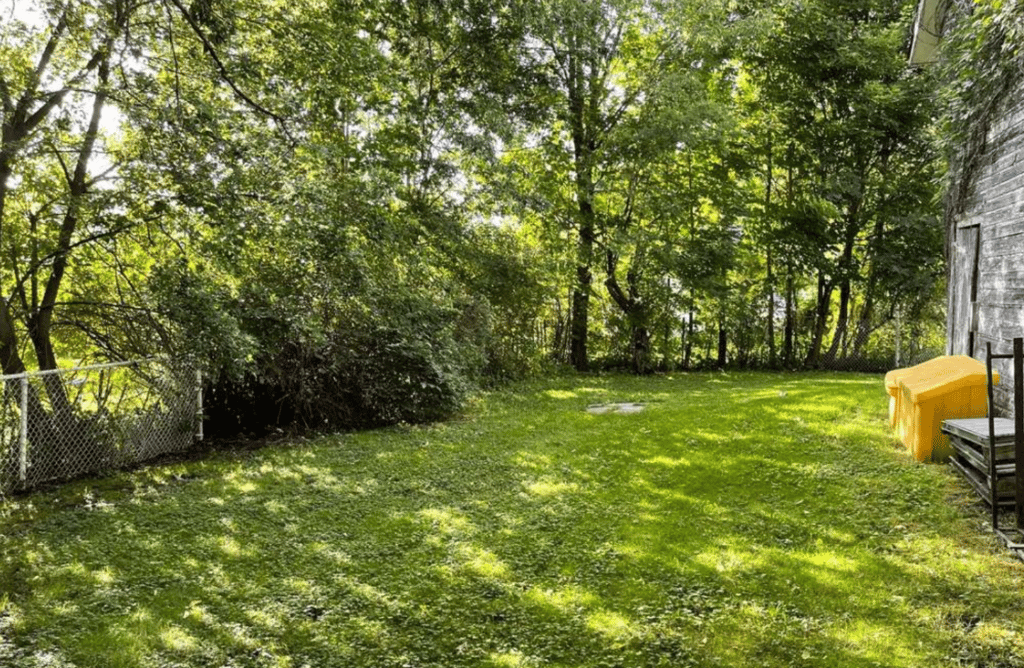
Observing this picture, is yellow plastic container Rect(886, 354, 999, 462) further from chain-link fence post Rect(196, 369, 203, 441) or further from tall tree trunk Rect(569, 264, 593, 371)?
tall tree trunk Rect(569, 264, 593, 371)

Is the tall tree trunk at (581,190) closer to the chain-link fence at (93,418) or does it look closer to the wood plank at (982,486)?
the chain-link fence at (93,418)

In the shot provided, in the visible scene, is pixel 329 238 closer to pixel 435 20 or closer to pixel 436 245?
pixel 435 20

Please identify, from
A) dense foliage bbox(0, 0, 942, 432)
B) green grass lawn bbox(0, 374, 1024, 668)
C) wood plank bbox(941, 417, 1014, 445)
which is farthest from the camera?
dense foliage bbox(0, 0, 942, 432)

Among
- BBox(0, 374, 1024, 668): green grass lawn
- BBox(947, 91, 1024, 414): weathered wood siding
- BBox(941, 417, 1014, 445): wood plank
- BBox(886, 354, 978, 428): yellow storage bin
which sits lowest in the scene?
BBox(0, 374, 1024, 668): green grass lawn

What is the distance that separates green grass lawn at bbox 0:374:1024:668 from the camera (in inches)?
150

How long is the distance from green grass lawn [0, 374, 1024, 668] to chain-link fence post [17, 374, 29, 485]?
0.37 metres

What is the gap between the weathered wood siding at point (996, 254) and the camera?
21.5 ft

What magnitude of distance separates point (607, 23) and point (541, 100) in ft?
7.02

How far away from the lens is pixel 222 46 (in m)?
6.95

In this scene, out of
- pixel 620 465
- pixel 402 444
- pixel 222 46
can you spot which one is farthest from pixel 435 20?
pixel 620 465

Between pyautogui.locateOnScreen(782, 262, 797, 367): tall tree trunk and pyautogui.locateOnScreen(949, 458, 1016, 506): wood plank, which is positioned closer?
pyautogui.locateOnScreen(949, 458, 1016, 506): wood plank

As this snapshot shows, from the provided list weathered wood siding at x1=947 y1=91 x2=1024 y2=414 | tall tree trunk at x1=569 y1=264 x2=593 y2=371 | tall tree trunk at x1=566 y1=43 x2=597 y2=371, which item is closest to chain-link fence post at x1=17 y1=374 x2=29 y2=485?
weathered wood siding at x1=947 y1=91 x2=1024 y2=414

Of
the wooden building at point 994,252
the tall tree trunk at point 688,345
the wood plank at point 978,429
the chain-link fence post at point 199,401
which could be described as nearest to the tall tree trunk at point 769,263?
the tall tree trunk at point 688,345

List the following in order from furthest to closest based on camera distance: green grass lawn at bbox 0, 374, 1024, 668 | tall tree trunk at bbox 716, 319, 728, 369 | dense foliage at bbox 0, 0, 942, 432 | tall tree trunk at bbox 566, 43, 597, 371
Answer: tall tree trunk at bbox 716, 319, 728, 369 < tall tree trunk at bbox 566, 43, 597, 371 < dense foliage at bbox 0, 0, 942, 432 < green grass lawn at bbox 0, 374, 1024, 668
